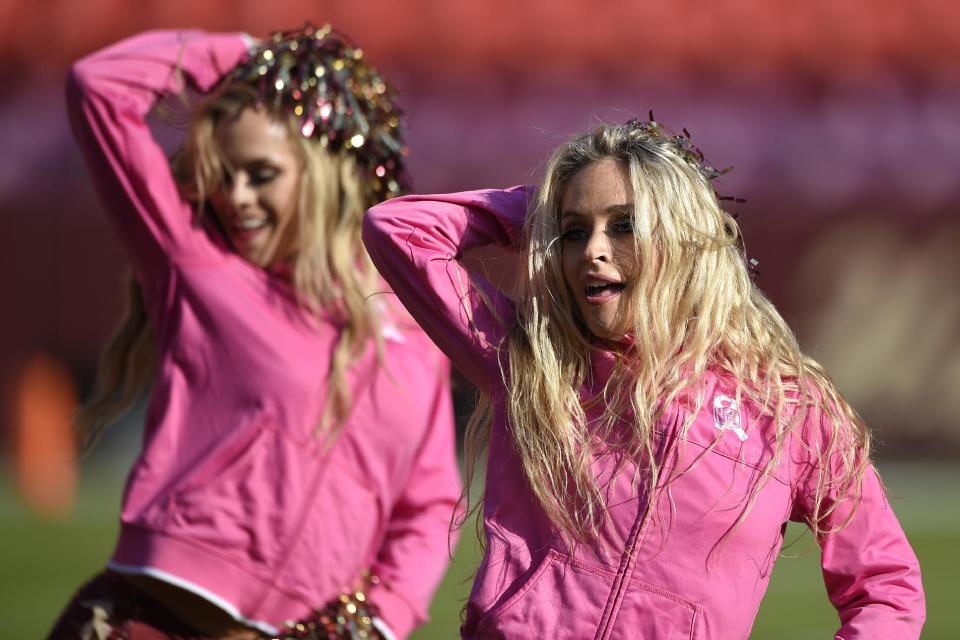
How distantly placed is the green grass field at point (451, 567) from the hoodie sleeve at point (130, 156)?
8.22ft

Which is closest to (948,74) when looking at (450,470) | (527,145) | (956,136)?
(956,136)

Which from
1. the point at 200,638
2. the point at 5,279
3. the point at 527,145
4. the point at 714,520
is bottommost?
the point at 200,638

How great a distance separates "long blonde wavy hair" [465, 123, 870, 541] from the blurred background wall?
8.48 meters

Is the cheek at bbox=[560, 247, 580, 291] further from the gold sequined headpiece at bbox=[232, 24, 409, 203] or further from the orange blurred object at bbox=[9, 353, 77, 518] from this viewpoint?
the orange blurred object at bbox=[9, 353, 77, 518]

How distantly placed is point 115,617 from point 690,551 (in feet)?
4.61

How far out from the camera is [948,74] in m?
12.8

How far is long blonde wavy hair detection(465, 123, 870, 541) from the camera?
245 centimetres

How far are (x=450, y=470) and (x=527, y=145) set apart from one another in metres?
8.64

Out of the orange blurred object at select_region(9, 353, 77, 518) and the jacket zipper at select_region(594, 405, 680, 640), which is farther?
the orange blurred object at select_region(9, 353, 77, 518)

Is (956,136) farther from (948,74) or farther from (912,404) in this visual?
(912,404)

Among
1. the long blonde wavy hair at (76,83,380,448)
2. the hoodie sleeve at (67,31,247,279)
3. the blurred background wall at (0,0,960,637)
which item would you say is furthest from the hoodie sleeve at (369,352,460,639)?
the blurred background wall at (0,0,960,637)

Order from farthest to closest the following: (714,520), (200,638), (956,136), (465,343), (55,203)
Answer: (956,136), (55,203), (200,638), (465,343), (714,520)

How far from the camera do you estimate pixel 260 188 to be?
3.49 metres

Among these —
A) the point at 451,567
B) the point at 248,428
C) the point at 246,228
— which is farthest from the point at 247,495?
the point at 451,567
